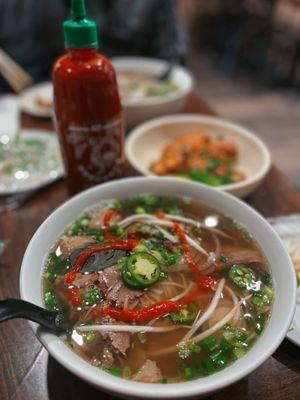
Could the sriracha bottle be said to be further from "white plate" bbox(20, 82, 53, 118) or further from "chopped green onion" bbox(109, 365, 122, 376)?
"white plate" bbox(20, 82, 53, 118)

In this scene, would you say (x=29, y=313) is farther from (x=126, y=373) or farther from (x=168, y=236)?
(x=168, y=236)

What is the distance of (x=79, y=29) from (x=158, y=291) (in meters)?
0.84

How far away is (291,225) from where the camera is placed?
136 centimetres

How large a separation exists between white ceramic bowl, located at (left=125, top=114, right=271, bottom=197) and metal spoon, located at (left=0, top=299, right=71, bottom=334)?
81 cm

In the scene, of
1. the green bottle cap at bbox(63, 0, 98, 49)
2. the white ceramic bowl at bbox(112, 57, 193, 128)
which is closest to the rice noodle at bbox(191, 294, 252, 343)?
the green bottle cap at bbox(63, 0, 98, 49)

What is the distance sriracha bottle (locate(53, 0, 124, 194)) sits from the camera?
1156 mm

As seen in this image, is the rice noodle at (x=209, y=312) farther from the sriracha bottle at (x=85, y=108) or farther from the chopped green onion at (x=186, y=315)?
the sriracha bottle at (x=85, y=108)

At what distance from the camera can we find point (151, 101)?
2035mm

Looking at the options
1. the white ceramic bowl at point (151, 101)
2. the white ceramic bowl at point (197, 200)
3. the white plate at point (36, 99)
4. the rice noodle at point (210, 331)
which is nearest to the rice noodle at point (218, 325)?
the rice noodle at point (210, 331)

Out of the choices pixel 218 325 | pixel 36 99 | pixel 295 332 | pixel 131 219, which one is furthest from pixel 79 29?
pixel 36 99

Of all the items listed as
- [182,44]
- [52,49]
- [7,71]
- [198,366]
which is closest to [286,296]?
[198,366]

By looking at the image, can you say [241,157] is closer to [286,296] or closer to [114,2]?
[286,296]

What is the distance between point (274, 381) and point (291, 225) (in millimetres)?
593

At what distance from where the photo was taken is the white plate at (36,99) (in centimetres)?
218
